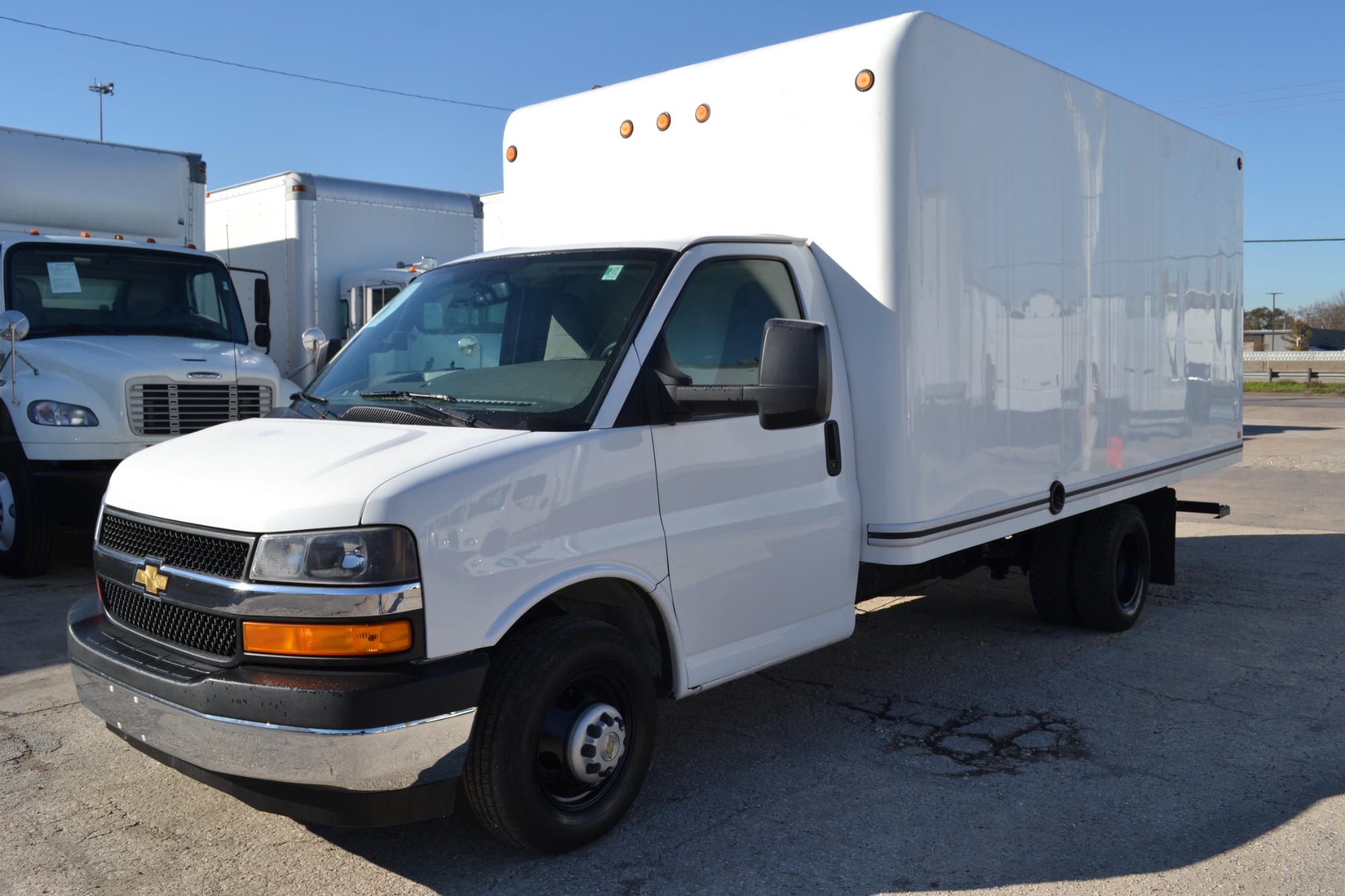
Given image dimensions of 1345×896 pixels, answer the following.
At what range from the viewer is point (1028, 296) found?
5.85 metres

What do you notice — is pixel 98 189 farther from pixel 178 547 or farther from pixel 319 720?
pixel 319 720

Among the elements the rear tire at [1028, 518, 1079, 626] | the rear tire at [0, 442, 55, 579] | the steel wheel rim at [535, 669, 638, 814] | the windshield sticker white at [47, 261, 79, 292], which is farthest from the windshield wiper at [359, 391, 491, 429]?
the windshield sticker white at [47, 261, 79, 292]

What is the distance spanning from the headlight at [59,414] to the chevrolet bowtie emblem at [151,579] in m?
5.13

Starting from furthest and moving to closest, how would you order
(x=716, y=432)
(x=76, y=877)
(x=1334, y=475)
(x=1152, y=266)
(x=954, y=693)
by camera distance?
(x=1334, y=475) → (x=1152, y=266) → (x=954, y=693) → (x=716, y=432) → (x=76, y=877)

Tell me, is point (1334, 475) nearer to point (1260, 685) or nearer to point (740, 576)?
point (1260, 685)

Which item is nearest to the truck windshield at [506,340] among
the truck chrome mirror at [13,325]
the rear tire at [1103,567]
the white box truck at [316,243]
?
the rear tire at [1103,567]

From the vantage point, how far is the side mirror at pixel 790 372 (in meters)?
3.93

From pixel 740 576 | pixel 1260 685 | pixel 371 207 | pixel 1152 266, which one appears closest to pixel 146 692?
pixel 740 576

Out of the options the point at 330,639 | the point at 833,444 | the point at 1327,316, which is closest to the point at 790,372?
the point at 833,444

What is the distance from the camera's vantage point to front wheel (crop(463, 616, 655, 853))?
3.59 m

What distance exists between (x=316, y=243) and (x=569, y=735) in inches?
392

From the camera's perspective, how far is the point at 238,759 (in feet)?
11.1

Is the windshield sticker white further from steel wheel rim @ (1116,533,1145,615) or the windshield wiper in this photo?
steel wheel rim @ (1116,533,1145,615)

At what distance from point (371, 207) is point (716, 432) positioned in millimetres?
9900
